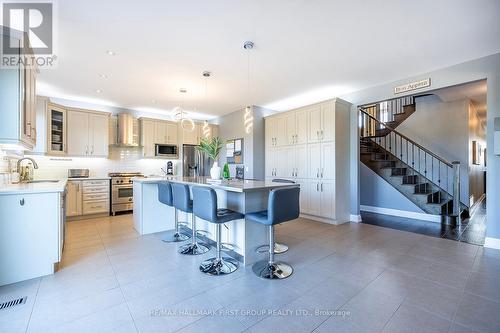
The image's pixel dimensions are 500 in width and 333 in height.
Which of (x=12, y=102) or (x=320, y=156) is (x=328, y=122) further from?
(x=12, y=102)

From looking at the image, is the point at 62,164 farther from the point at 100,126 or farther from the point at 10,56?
the point at 10,56

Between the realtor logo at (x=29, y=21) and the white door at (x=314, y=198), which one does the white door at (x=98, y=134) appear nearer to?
the realtor logo at (x=29, y=21)

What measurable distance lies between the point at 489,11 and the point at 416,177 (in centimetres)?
436

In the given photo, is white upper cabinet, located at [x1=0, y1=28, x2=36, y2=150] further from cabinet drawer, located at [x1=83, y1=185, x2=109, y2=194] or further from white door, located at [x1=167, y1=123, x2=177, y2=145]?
white door, located at [x1=167, y1=123, x2=177, y2=145]

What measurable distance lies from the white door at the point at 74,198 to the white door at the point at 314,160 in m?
5.08

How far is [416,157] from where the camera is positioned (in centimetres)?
601

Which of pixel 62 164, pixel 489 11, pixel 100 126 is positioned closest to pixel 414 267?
pixel 489 11

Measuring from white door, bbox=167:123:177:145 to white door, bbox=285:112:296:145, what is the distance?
3283 mm

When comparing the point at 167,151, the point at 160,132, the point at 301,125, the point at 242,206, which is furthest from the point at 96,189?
the point at 301,125

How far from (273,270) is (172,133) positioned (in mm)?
5231

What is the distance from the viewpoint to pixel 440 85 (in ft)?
11.9

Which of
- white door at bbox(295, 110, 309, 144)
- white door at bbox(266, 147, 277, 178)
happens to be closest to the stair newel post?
white door at bbox(295, 110, 309, 144)

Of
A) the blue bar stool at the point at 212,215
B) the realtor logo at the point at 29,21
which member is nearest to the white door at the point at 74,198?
the realtor logo at the point at 29,21

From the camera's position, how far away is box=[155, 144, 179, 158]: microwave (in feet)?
20.6
